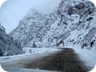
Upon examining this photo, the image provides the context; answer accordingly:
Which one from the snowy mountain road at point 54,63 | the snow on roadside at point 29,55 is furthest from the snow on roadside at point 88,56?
the snow on roadside at point 29,55

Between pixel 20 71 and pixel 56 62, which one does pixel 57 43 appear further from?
pixel 20 71

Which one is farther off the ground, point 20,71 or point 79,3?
point 79,3

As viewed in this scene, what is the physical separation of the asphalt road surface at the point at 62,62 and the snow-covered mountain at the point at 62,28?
0.66 ft

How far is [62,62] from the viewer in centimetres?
595

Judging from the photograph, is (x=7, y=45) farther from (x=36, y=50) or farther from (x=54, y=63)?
(x=54, y=63)

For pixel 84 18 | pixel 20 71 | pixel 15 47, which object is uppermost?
pixel 84 18

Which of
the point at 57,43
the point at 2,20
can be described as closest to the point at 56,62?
the point at 57,43

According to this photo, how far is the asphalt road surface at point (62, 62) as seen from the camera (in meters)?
5.83

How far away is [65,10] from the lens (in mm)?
5953

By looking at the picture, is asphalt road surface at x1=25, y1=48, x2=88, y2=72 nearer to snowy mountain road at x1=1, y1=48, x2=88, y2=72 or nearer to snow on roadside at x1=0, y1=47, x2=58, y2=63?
snowy mountain road at x1=1, y1=48, x2=88, y2=72

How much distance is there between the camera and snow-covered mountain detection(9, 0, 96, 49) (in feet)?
19.2

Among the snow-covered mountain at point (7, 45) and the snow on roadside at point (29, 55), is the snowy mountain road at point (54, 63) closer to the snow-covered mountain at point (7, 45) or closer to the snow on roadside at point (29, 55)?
the snow on roadside at point (29, 55)

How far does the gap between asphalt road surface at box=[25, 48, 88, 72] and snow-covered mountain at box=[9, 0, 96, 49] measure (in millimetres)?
203

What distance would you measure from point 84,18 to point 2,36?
73.7 inches
